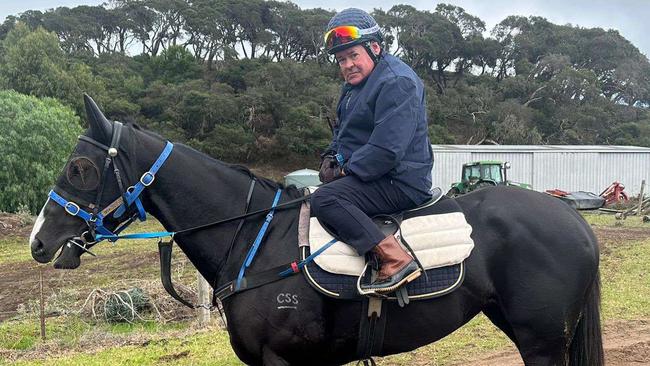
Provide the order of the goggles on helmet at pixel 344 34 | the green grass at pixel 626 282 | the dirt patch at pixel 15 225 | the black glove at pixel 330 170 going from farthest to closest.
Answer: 1. the dirt patch at pixel 15 225
2. the green grass at pixel 626 282
3. the black glove at pixel 330 170
4. the goggles on helmet at pixel 344 34

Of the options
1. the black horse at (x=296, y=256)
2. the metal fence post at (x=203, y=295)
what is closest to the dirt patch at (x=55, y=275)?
the metal fence post at (x=203, y=295)

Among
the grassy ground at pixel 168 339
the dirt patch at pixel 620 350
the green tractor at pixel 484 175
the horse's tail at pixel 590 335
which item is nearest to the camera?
the horse's tail at pixel 590 335

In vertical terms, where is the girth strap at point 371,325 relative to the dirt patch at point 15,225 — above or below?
above

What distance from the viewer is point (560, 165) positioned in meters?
36.9

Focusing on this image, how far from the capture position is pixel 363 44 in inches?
136

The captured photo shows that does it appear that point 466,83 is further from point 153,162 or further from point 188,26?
point 153,162

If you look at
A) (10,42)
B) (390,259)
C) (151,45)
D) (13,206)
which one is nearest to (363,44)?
(390,259)

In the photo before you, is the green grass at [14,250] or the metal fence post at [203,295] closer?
the metal fence post at [203,295]

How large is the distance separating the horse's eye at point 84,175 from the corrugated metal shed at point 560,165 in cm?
3326

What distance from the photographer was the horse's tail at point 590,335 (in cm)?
377

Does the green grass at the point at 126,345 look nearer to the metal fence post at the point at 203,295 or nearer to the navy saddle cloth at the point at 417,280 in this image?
the metal fence post at the point at 203,295

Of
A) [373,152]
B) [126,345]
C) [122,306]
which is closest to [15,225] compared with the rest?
[122,306]

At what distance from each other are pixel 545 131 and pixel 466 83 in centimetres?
1157

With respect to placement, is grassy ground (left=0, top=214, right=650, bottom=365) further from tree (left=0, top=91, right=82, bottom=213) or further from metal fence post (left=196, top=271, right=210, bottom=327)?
tree (left=0, top=91, right=82, bottom=213)
